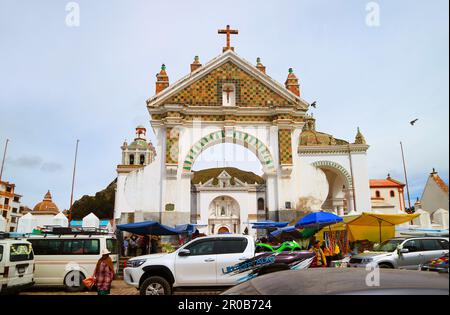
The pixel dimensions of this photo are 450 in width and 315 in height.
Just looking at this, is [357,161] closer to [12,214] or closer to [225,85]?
[225,85]

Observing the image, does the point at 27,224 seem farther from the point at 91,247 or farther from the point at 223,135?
the point at 223,135

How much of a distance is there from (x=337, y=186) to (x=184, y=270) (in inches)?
860

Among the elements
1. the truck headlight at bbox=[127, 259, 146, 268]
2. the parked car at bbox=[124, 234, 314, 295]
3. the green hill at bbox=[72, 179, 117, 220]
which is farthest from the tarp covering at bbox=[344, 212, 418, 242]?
the green hill at bbox=[72, 179, 117, 220]

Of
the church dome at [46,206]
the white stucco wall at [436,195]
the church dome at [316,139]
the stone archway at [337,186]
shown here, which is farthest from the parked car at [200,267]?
the church dome at [46,206]

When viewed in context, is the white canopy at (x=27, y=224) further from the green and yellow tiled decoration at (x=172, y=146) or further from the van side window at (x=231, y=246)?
the van side window at (x=231, y=246)

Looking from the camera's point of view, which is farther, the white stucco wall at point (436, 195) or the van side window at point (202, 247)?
the van side window at point (202, 247)

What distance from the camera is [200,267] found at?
28.2ft

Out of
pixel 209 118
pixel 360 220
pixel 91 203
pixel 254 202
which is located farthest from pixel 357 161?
pixel 91 203

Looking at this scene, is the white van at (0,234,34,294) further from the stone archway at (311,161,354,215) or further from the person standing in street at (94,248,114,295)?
the stone archway at (311,161,354,215)

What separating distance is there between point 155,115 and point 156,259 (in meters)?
11.3

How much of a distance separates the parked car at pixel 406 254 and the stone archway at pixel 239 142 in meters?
7.47

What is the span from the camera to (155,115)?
726 inches

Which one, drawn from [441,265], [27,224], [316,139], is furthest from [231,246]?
[316,139]

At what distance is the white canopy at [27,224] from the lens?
2352cm
